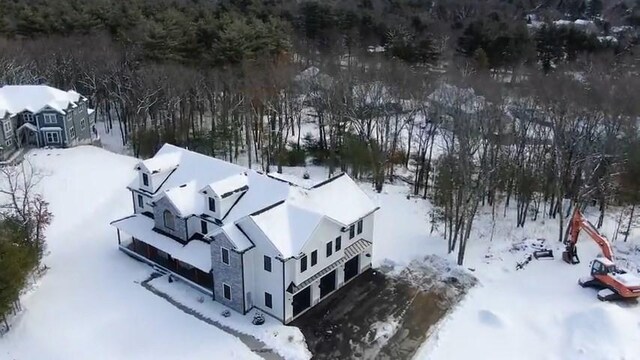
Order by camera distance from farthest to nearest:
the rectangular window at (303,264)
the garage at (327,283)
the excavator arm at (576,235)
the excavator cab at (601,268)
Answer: the excavator arm at (576,235)
the garage at (327,283)
the excavator cab at (601,268)
the rectangular window at (303,264)

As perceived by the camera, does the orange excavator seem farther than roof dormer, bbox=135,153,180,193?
No

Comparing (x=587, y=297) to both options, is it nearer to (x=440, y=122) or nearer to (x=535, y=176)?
(x=535, y=176)

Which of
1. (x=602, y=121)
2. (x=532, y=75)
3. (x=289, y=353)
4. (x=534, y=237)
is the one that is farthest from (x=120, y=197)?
(x=532, y=75)

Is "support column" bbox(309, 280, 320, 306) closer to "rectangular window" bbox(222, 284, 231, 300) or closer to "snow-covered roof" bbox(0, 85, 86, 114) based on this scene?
"rectangular window" bbox(222, 284, 231, 300)

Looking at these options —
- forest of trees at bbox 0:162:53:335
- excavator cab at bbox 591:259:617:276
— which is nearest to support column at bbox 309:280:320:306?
forest of trees at bbox 0:162:53:335

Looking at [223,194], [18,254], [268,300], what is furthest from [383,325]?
[18,254]

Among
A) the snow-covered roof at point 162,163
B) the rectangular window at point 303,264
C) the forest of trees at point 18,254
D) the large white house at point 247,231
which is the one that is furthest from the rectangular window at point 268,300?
the forest of trees at point 18,254

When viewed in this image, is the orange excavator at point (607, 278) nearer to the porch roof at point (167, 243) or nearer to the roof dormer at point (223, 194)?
the roof dormer at point (223, 194)
